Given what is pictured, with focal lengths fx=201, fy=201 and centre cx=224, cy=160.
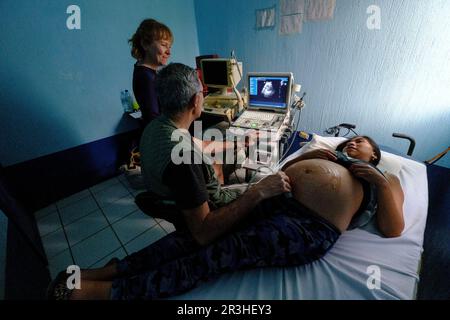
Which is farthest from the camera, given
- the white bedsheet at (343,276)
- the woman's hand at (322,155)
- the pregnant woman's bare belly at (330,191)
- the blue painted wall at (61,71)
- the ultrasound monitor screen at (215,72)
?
the ultrasound monitor screen at (215,72)

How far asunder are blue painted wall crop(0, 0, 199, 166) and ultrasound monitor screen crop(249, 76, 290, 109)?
152 cm

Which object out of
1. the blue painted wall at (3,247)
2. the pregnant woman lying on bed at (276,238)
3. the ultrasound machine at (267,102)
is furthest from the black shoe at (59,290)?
the ultrasound machine at (267,102)

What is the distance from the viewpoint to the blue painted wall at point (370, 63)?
1508mm

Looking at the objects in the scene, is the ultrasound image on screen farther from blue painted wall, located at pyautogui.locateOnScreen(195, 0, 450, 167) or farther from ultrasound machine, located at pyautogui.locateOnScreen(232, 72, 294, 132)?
blue painted wall, located at pyautogui.locateOnScreen(195, 0, 450, 167)

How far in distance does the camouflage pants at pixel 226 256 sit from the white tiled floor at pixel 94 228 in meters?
0.83

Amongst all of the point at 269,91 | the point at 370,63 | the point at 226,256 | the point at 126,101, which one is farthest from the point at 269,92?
the point at 126,101

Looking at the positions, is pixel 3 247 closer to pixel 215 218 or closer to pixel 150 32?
pixel 215 218

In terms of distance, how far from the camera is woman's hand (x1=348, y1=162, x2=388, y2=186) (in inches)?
40.2

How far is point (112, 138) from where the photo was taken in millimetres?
2400

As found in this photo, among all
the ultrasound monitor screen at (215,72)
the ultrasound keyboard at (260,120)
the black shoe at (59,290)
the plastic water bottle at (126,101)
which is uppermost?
the ultrasound monitor screen at (215,72)

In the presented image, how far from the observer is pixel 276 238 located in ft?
2.89

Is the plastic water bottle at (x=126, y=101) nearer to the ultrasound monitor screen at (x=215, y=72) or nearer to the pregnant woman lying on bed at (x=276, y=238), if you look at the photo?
the ultrasound monitor screen at (x=215, y=72)

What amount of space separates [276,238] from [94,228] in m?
1.73
